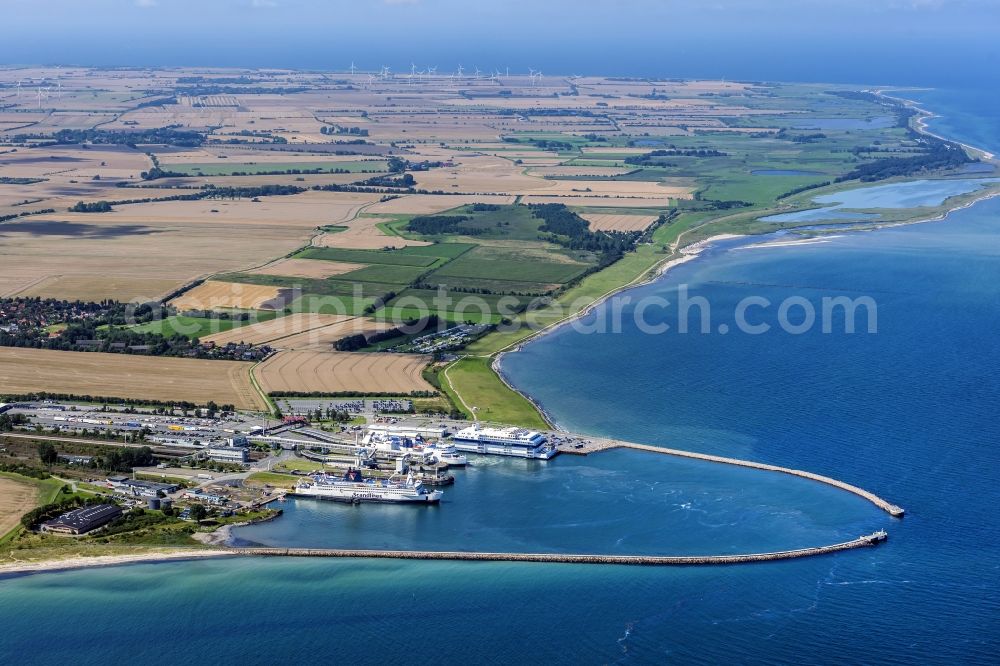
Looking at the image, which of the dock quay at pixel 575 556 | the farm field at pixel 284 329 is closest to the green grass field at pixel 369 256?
the farm field at pixel 284 329

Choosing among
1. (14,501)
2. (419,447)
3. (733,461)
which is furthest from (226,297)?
(733,461)

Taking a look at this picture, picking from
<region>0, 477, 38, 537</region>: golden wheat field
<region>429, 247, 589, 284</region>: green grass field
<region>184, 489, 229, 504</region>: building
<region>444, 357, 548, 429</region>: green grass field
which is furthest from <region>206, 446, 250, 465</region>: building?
<region>429, 247, 589, 284</region>: green grass field

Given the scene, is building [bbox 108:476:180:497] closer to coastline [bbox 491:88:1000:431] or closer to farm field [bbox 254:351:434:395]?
farm field [bbox 254:351:434:395]

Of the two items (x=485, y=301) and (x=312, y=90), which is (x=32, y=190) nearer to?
(x=485, y=301)

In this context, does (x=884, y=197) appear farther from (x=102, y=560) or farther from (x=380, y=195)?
(x=102, y=560)

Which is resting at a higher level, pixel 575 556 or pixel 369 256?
pixel 369 256

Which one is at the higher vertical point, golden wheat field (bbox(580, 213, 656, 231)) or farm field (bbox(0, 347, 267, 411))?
golden wheat field (bbox(580, 213, 656, 231))

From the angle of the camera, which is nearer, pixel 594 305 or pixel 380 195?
pixel 594 305

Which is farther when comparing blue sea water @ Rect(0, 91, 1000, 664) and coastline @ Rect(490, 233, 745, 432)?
coastline @ Rect(490, 233, 745, 432)
